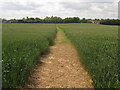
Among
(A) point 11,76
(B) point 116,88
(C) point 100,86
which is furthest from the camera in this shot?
(A) point 11,76

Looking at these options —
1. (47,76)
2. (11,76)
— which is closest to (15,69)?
(11,76)

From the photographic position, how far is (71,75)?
6.12 metres

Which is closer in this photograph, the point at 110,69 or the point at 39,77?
the point at 110,69

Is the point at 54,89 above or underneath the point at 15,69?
underneath

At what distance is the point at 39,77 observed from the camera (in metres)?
5.89

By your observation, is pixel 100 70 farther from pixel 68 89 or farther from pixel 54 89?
pixel 54 89

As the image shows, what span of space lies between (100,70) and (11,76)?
8.44 ft

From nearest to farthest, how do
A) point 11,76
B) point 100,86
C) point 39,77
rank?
point 100,86
point 11,76
point 39,77

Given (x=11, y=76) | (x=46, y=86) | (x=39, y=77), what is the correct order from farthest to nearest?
(x=39, y=77) < (x=46, y=86) < (x=11, y=76)

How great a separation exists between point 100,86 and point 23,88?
7.34 ft

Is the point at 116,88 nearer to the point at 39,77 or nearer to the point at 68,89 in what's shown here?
the point at 68,89

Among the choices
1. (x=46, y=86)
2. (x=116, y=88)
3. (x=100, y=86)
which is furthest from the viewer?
(x=46, y=86)

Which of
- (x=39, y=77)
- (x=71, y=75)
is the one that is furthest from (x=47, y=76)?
(x=71, y=75)

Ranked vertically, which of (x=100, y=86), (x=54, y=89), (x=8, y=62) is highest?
(x=8, y=62)
